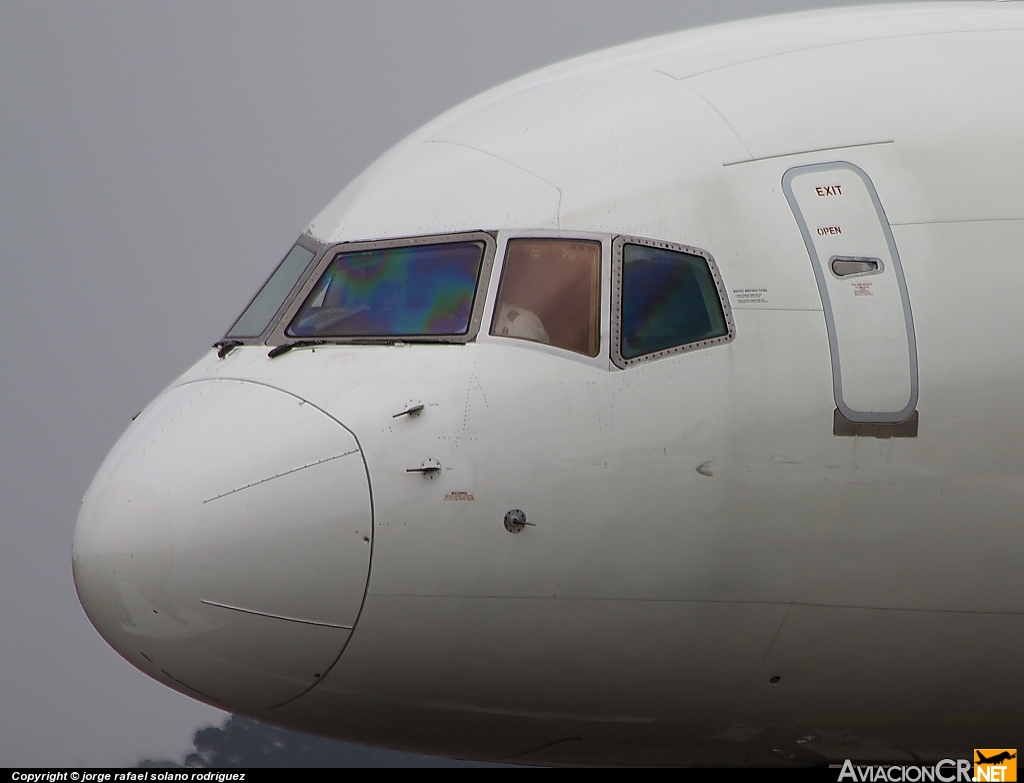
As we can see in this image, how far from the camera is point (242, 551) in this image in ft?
21.0

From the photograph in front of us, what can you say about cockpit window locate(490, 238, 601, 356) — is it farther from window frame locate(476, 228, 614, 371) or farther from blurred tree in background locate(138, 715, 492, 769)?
blurred tree in background locate(138, 715, 492, 769)

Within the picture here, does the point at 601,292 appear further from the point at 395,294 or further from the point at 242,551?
the point at 242,551

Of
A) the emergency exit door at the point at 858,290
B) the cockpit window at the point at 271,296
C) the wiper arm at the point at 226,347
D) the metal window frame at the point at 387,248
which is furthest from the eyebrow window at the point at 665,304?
the wiper arm at the point at 226,347

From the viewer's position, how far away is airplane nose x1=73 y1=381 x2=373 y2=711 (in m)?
6.41

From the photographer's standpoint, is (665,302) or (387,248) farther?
(387,248)

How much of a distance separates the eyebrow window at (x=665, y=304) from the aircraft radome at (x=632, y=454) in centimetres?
2

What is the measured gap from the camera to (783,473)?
6668 mm

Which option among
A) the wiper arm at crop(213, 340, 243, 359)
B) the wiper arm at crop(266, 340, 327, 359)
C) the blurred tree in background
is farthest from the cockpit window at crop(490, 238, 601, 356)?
the blurred tree in background

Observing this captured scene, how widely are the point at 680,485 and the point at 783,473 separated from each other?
527 millimetres

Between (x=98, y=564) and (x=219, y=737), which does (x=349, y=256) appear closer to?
(x=98, y=564)

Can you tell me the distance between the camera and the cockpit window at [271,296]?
7.43m

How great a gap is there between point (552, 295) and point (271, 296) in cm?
173

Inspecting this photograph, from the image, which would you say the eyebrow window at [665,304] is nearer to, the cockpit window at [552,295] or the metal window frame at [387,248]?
the cockpit window at [552,295]

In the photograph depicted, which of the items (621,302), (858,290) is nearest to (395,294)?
(621,302)
